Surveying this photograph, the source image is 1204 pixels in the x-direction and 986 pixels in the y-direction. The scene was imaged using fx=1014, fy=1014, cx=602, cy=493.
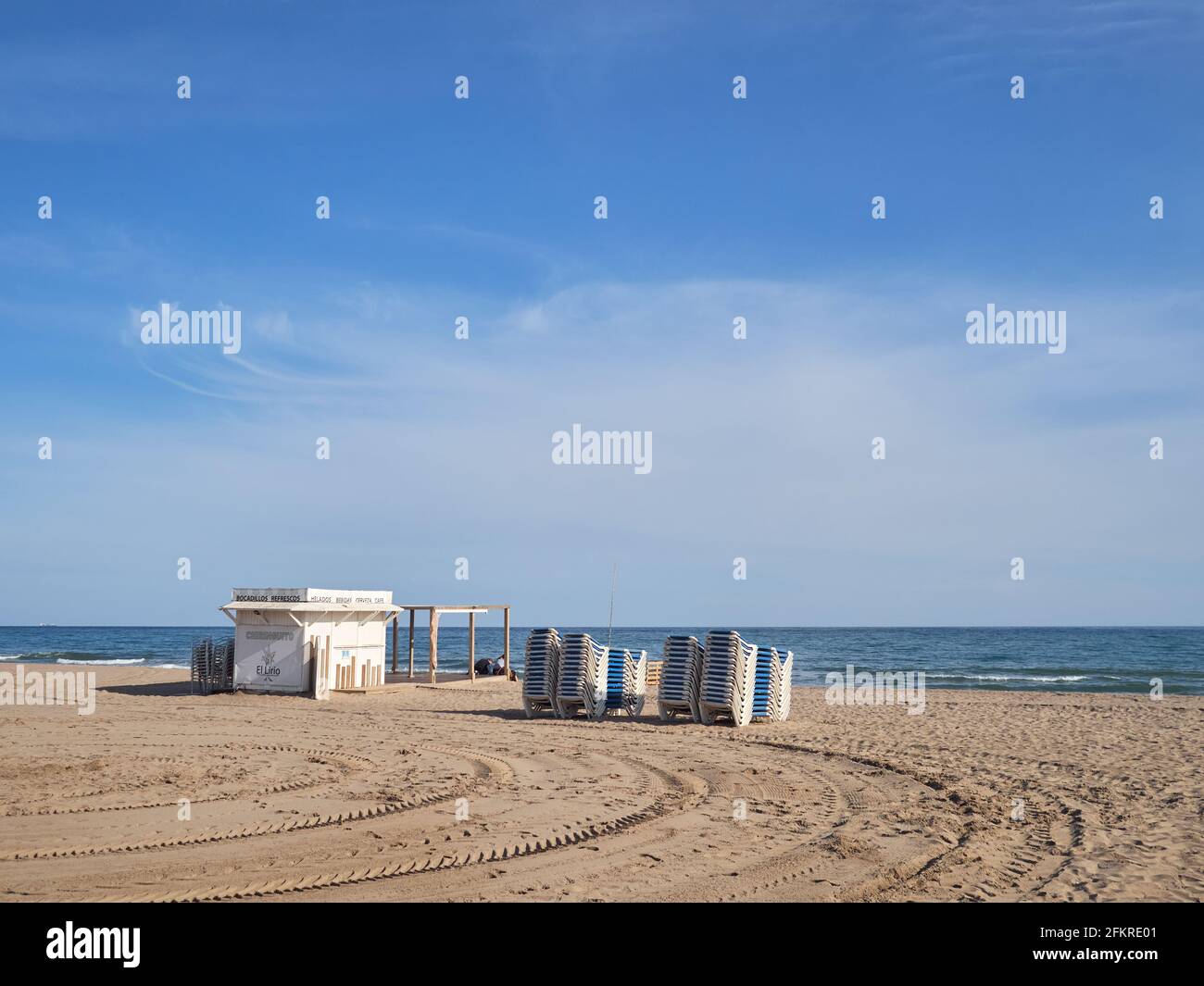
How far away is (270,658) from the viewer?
2541 cm

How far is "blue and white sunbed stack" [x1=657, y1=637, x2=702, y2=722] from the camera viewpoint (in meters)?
19.2

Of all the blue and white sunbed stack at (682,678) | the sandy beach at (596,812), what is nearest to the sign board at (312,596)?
the sandy beach at (596,812)

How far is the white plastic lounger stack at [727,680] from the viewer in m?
18.7

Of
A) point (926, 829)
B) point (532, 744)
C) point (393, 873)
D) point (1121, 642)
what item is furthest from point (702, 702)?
point (1121, 642)

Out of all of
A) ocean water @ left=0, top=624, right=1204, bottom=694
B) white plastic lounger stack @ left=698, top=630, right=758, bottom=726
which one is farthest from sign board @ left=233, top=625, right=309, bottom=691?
ocean water @ left=0, top=624, right=1204, bottom=694

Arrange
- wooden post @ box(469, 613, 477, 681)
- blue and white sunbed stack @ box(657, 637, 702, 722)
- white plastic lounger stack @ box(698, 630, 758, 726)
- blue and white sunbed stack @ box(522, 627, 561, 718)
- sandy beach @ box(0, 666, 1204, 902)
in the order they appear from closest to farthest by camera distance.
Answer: sandy beach @ box(0, 666, 1204, 902) → white plastic lounger stack @ box(698, 630, 758, 726) → blue and white sunbed stack @ box(657, 637, 702, 722) → blue and white sunbed stack @ box(522, 627, 561, 718) → wooden post @ box(469, 613, 477, 681)

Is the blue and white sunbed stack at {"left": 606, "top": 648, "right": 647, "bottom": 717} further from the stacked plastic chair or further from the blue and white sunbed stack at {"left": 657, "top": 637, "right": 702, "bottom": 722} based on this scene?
the stacked plastic chair

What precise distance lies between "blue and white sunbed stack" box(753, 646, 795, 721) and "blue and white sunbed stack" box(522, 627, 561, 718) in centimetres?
399

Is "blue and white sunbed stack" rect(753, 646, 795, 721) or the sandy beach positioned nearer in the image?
the sandy beach

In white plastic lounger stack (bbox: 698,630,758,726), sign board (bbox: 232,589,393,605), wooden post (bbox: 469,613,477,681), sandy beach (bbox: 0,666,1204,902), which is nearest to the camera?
sandy beach (bbox: 0,666,1204,902)

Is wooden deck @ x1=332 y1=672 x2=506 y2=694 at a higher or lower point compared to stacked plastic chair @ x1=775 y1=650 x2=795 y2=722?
lower

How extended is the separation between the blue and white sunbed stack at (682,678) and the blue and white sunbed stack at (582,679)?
141 cm
